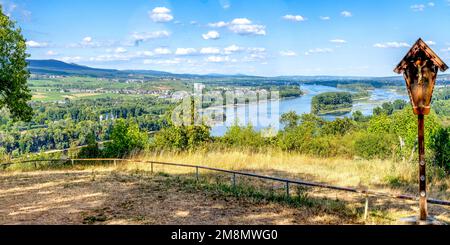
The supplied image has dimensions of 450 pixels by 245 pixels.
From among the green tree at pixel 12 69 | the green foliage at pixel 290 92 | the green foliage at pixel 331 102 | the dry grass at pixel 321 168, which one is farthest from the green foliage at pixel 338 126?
the green tree at pixel 12 69

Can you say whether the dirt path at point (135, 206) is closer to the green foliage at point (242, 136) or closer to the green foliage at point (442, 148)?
the green foliage at point (442, 148)

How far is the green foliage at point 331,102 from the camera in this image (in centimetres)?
8516

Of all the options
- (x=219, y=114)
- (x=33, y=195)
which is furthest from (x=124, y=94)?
(x=33, y=195)

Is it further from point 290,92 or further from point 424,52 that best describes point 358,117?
point 424,52

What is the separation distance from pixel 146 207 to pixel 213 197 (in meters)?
1.84

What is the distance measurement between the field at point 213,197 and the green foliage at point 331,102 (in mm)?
69846

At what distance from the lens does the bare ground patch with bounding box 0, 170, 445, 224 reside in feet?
27.1

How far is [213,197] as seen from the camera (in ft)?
34.2

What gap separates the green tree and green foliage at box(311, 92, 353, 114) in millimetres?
68489

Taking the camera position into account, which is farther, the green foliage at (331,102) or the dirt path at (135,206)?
the green foliage at (331,102)

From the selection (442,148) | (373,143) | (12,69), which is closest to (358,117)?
(373,143)

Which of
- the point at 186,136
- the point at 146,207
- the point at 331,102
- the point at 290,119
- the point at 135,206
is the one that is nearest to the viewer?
the point at 146,207

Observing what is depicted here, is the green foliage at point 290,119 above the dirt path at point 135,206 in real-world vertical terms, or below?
below
